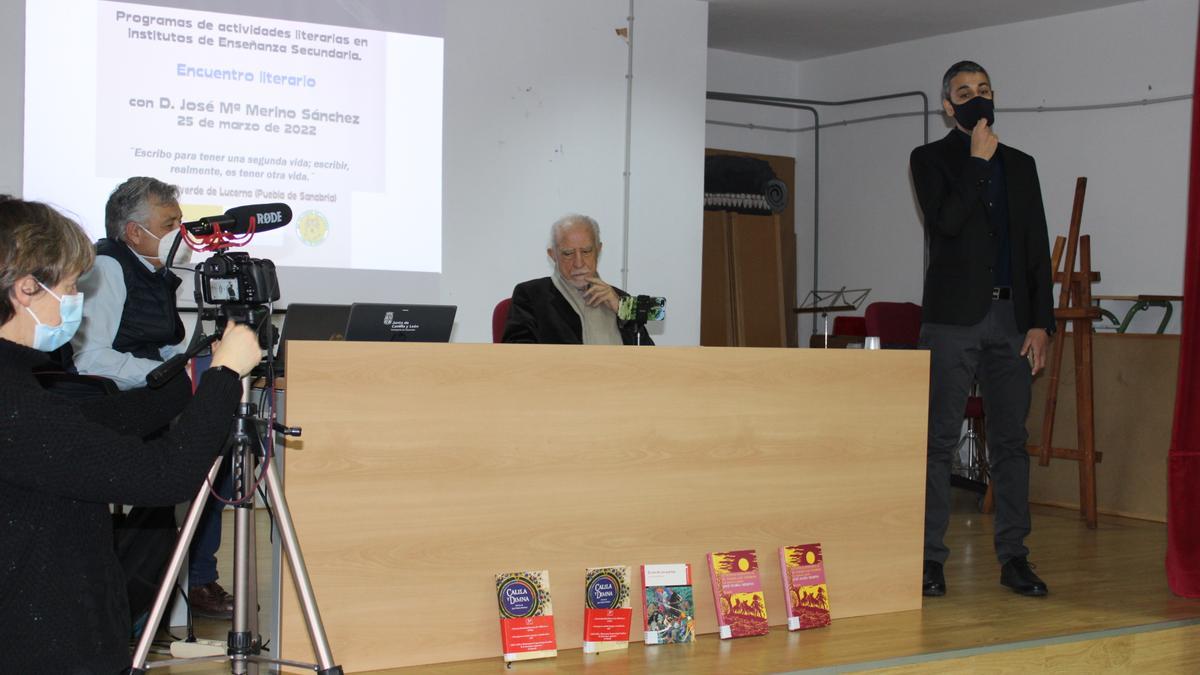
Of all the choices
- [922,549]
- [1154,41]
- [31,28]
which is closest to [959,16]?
[1154,41]

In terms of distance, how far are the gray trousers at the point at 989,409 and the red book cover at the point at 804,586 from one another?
0.62 meters

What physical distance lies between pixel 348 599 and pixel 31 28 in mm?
3320

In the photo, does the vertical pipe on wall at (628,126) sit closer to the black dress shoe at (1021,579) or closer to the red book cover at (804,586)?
the black dress shoe at (1021,579)

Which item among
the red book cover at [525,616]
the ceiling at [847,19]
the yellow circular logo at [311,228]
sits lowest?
the red book cover at [525,616]

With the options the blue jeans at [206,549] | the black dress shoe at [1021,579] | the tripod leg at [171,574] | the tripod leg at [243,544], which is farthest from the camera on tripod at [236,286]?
the black dress shoe at [1021,579]

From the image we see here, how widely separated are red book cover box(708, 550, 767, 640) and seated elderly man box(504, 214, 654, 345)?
3.15ft

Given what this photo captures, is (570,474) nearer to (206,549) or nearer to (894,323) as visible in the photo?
(206,549)

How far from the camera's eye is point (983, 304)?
11.5ft

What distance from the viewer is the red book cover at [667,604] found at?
9.39 feet

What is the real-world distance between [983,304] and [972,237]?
22 centimetres

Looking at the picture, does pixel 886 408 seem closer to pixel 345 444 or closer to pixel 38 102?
pixel 345 444

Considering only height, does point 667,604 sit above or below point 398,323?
below

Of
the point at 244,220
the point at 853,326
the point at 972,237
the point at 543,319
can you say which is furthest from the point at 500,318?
the point at 853,326

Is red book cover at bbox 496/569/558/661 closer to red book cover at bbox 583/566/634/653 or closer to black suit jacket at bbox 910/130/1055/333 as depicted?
red book cover at bbox 583/566/634/653
